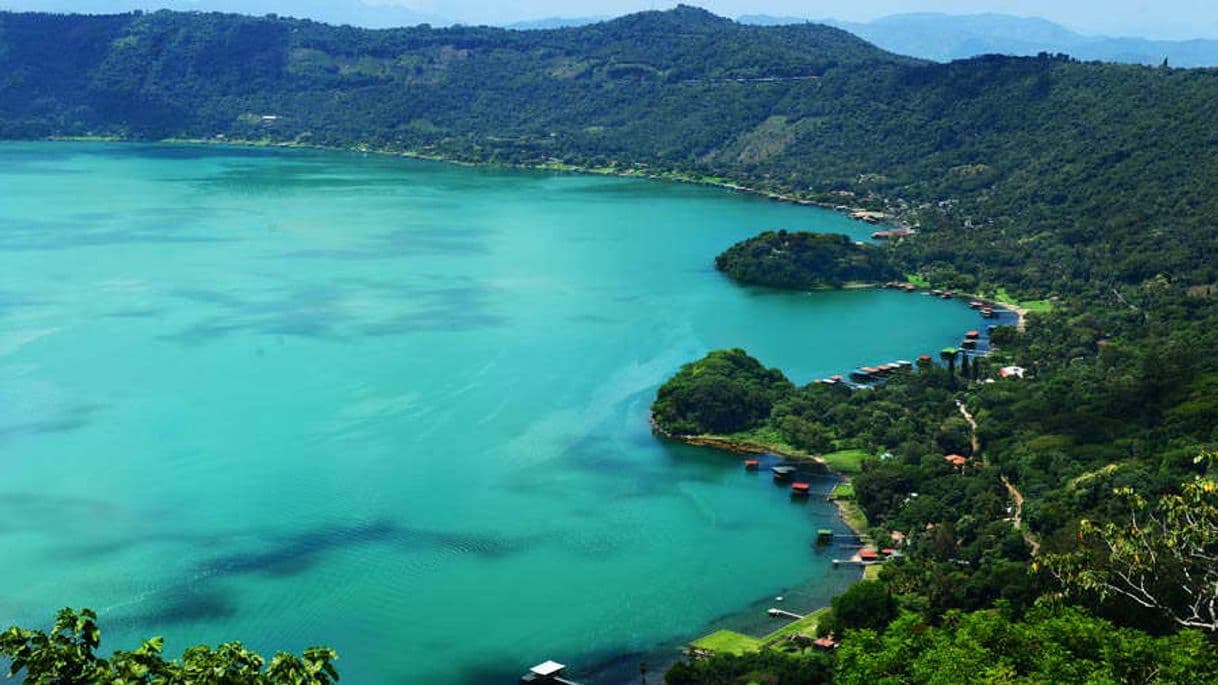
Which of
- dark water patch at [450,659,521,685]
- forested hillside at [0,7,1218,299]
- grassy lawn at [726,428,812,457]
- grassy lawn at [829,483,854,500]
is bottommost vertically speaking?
dark water patch at [450,659,521,685]

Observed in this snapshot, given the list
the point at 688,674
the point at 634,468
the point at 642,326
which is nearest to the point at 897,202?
the point at 642,326

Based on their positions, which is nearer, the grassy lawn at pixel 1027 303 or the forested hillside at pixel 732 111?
the grassy lawn at pixel 1027 303

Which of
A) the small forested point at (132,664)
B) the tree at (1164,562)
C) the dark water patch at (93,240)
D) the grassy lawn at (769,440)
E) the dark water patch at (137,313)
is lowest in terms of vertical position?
the grassy lawn at (769,440)

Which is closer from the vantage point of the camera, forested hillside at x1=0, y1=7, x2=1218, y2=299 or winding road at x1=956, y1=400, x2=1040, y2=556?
winding road at x1=956, y1=400, x2=1040, y2=556

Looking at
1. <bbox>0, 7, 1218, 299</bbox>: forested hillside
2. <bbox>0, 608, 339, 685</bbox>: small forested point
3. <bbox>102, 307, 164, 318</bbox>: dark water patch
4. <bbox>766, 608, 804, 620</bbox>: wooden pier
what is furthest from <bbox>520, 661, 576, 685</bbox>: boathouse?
<bbox>0, 7, 1218, 299</bbox>: forested hillside

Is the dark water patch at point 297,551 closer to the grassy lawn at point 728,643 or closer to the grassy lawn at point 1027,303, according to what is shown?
the grassy lawn at point 728,643

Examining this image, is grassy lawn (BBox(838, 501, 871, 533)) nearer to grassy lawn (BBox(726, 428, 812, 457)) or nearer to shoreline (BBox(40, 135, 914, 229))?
grassy lawn (BBox(726, 428, 812, 457))

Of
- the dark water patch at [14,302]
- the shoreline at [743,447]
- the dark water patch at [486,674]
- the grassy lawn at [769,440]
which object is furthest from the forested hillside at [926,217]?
the dark water patch at [14,302]

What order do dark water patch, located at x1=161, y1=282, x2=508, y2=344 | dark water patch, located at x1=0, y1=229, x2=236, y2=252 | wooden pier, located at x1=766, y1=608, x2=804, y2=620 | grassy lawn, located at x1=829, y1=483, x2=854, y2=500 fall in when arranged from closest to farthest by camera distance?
wooden pier, located at x1=766, y1=608, x2=804, y2=620
grassy lawn, located at x1=829, y1=483, x2=854, y2=500
dark water patch, located at x1=161, y1=282, x2=508, y2=344
dark water patch, located at x1=0, y1=229, x2=236, y2=252
